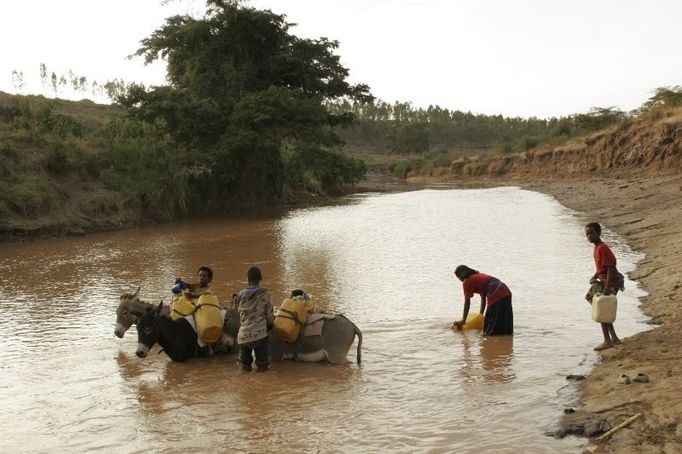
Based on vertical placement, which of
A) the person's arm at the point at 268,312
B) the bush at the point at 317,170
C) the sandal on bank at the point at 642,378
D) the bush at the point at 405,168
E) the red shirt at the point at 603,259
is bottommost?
the sandal on bank at the point at 642,378

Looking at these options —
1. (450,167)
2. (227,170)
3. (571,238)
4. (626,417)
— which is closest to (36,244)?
(227,170)

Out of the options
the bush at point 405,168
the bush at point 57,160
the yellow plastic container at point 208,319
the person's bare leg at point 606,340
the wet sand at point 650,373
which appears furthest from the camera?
the bush at point 405,168

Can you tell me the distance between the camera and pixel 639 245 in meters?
17.0

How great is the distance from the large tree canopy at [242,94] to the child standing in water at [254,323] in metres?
23.6

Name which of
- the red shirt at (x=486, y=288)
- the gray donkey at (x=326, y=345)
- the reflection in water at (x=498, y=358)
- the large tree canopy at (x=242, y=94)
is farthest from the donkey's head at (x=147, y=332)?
the large tree canopy at (x=242, y=94)

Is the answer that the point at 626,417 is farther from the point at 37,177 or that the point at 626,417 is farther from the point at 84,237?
the point at 37,177

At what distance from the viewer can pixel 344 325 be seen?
864cm

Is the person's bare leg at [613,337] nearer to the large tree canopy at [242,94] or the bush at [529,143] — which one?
the large tree canopy at [242,94]

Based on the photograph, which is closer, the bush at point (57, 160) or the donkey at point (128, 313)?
the donkey at point (128, 313)

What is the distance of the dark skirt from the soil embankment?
1246mm

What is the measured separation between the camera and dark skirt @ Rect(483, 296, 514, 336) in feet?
31.4

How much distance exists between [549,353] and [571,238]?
468 inches

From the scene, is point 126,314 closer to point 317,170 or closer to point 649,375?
point 649,375

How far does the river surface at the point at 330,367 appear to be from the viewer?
6.36 meters
